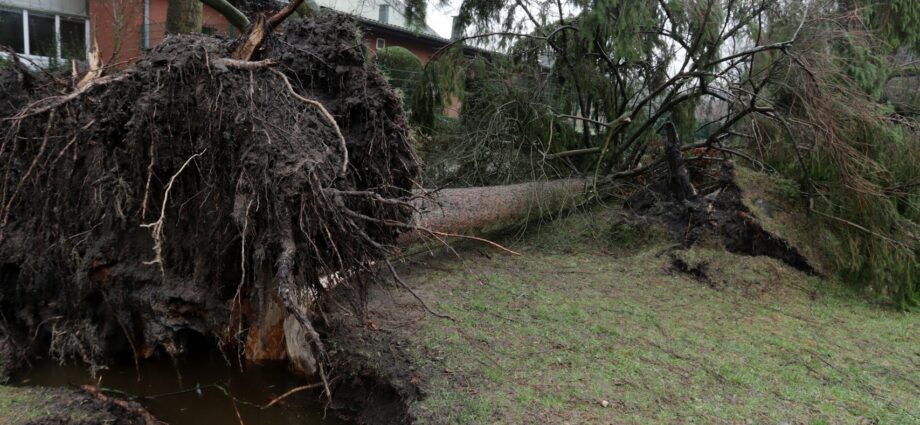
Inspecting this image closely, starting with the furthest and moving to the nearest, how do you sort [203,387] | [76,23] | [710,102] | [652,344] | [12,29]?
[76,23] → [12,29] → [710,102] → [652,344] → [203,387]

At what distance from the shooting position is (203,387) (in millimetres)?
4078

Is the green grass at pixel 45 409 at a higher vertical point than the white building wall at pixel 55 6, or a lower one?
lower

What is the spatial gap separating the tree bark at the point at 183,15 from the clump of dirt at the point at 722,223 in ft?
20.4

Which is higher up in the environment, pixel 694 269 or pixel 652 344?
pixel 694 269

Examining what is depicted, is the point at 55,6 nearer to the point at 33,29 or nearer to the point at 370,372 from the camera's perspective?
the point at 33,29

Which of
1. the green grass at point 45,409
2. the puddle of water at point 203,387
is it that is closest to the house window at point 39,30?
the puddle of water at point 203,387

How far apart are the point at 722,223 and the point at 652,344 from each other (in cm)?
234

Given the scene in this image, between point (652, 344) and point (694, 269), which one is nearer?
point (652, 344)

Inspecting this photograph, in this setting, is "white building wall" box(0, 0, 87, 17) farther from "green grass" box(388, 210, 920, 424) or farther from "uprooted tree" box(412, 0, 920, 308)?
"green grass" box(388, 210, 920, 424)

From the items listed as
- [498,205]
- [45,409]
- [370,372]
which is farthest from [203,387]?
[498,205]

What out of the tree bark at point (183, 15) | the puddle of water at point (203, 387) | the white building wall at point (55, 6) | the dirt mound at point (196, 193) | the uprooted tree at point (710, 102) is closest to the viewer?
the dirt mound at point (196, 193)

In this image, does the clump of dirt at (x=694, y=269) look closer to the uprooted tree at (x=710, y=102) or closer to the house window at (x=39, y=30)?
the uprooted tree at (x=710, y=102)

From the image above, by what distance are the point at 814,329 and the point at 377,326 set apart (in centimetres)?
316

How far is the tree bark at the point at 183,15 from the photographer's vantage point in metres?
8.42
